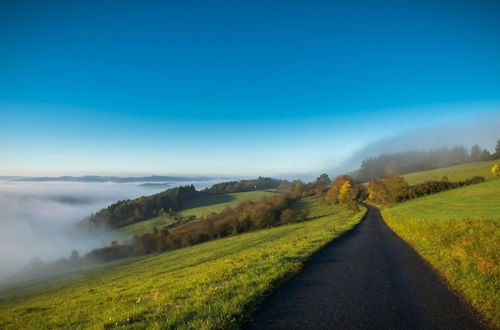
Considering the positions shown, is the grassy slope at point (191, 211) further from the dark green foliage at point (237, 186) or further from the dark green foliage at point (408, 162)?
the dark green foliage at point (408, 162)

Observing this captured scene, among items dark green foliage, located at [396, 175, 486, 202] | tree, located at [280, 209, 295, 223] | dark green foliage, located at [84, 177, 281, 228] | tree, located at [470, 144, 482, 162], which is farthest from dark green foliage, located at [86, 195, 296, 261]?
tree, located at [470, 144, 482, 162]

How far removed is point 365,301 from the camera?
24.1 feet

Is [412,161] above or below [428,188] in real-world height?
above

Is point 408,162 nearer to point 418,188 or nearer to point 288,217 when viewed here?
point 418,188

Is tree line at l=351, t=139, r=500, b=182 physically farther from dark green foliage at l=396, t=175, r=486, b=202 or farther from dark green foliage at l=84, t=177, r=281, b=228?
dark green foliage at l=84, t=177, r=281, b=228

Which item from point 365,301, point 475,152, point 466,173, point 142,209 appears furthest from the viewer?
point 142,209

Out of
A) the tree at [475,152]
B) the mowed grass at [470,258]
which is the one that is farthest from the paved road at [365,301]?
the tree at [475,152]

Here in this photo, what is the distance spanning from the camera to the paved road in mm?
6066

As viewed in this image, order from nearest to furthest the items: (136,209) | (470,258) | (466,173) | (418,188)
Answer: (470,258)
(418,188)
(466,173)
(136,209)

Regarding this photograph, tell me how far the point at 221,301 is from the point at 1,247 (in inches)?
10456

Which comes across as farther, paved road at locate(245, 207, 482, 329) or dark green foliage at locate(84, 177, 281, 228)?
dark green foliage at locate(84, 177, 281, 228)

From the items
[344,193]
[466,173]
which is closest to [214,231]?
[344,193]

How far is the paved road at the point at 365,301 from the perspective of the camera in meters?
6.07

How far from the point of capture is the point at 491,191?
1639 inches
